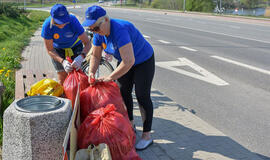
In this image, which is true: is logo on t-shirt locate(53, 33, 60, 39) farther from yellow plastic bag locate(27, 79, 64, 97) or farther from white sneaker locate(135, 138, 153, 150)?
white sneaker locate(135, 138, 153, 150)

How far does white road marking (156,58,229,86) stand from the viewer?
22.0 feet

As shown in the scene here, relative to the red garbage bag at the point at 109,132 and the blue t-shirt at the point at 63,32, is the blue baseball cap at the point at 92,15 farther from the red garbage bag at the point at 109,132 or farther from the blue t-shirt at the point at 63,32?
the blue t-shirt at the point at 63,32

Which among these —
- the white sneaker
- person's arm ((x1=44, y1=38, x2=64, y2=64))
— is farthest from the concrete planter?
person's arm ((x1=44, y1=38, x2=64, y2=64))

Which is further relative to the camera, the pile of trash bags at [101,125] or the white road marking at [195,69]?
the white road marking at [195,69]

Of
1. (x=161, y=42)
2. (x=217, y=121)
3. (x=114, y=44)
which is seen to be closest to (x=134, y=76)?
(x=114, y=44)

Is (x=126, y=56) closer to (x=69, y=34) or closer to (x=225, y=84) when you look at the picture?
(x=69, y=34)

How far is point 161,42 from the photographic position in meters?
12.5

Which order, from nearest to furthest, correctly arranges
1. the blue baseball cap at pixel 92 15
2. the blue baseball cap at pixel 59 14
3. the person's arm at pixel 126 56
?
the blue baseball cap at pixel 92 15 < the person's arm at pixel 126 56 < the blue baseball cap at pixel 59 14

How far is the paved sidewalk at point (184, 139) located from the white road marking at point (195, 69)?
1.91 metres

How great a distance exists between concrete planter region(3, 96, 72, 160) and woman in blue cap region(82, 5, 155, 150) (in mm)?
755

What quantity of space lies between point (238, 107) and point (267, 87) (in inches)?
58.1

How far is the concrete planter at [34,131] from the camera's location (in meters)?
2.66

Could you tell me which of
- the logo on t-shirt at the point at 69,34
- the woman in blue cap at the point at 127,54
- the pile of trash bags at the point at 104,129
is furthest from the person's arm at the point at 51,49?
the pile of trash bags at the point at 104,129

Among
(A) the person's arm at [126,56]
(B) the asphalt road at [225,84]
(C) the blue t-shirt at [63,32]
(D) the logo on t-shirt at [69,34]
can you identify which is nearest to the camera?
(A) the person's arm at [126,56]
